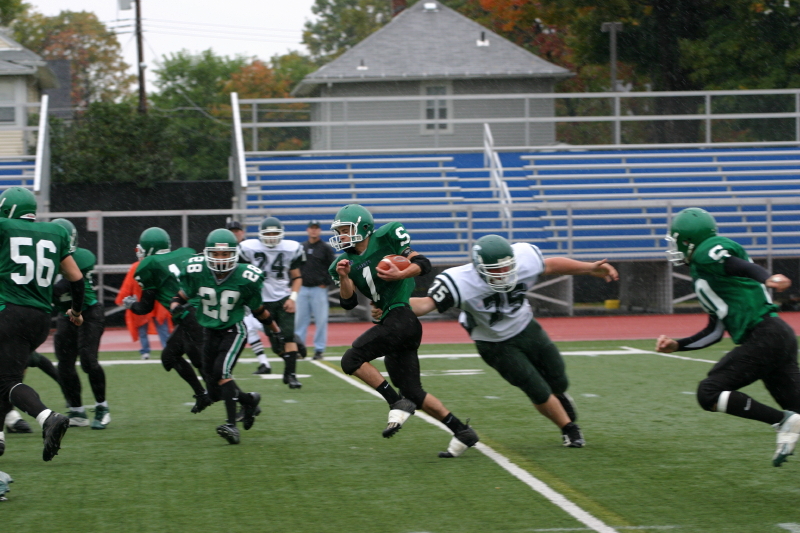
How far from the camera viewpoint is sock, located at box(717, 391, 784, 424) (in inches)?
221

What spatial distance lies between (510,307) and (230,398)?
83.8 inches

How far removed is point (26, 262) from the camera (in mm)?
5930

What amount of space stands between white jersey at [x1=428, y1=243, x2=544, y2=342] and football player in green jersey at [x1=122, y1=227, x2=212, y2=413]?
261 cm

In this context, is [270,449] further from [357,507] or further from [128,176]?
[128,176]

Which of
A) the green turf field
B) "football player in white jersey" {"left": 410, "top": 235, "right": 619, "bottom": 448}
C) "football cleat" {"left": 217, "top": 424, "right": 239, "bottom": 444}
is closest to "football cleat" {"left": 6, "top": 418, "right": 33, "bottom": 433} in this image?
the green turf field

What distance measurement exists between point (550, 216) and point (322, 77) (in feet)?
39.9

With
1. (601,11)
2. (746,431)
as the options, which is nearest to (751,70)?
(601,11)

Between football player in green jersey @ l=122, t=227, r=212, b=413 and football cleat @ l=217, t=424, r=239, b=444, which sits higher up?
football player in green jersey @ l=122, t=227, r=212, b=413

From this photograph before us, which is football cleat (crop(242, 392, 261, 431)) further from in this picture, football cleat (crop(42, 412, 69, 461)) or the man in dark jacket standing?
the man in dark jacket standing

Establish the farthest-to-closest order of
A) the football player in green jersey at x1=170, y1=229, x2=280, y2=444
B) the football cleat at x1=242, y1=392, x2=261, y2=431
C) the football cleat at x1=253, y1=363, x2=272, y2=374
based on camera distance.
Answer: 1. the football cleat at x1=253, y1=363, x2=272, y2=374
2. the football cleat at x1=242, y1=392, x2=261, y2=431
3. the football player in green jersey at x1=170, y1=229, x2=280, y2=444

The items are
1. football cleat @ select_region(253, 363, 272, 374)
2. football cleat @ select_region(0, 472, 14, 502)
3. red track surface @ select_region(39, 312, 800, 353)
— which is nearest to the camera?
football cleat @ select_region(0, 472, 14, 502)

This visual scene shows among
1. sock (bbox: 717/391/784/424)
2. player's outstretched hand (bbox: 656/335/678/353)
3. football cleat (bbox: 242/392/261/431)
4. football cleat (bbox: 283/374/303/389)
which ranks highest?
player's outstretched hand (bbox: 656/335/678/353)

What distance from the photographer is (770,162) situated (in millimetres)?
22047

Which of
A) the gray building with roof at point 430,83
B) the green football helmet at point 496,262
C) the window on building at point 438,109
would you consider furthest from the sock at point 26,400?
the gray building with roof at point 430,83
